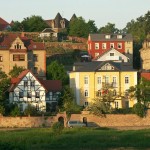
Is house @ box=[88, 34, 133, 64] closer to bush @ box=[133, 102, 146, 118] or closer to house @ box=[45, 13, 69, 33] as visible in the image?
house @ box=[45, 13, 69, 33]

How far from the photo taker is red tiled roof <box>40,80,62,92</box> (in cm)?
8676

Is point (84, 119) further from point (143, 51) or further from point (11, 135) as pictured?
point (143, 51)

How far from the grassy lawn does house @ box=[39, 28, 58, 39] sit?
51.8m

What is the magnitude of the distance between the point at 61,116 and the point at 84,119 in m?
2.58

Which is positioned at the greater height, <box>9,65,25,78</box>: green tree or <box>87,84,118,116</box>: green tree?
<box>9,65,25,78</box>: green tree

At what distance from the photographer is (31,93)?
8569cm

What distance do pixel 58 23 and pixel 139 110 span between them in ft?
190

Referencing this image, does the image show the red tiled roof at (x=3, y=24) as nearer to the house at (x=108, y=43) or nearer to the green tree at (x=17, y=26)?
the green tree at (x=17, y=26)

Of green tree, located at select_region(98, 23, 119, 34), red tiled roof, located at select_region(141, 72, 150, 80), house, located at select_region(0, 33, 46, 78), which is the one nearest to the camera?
red tiled roof, located at select_region(141, 72, 150, 80)

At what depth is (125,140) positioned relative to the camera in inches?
→ 2564

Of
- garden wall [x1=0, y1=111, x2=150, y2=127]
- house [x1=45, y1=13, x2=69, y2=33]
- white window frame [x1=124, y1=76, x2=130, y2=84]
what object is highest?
house [x1=45, y1=13, x2=69, y2=33]

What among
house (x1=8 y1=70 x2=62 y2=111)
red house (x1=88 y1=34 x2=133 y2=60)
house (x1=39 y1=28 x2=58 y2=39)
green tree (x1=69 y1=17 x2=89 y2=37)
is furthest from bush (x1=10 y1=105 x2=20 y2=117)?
green tree (x1=69 y1=17 x2=89 y2=37)

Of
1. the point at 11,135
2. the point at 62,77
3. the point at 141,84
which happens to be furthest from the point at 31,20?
the point at 11,135

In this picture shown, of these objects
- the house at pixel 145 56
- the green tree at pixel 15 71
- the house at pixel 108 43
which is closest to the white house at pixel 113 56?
the house at pixel 145 56
